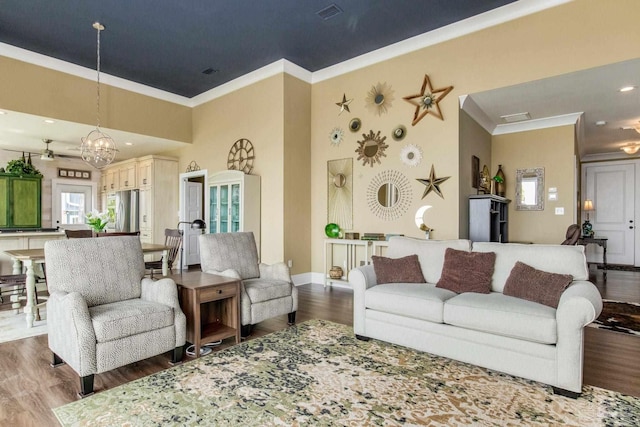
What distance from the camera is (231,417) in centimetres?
205

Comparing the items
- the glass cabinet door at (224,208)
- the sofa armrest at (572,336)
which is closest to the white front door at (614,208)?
the sofa armrest at (572,336)

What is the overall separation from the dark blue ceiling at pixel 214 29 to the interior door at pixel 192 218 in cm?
263

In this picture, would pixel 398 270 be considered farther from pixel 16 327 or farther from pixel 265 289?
pixel 16 327

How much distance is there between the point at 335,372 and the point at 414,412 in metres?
0.69

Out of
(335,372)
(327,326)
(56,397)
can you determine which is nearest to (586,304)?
(335,372)

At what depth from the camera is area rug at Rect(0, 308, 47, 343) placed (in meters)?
3.43

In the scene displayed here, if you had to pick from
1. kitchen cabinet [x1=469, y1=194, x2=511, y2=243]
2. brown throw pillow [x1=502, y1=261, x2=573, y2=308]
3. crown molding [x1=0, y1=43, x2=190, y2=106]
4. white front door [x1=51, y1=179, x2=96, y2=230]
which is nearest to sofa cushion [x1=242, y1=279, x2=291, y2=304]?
brown throw pillow [x1=502, y1=261, x2=573, y2=308]

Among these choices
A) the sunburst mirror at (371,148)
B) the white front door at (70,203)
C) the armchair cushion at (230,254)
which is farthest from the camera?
the white front door at (70,203)

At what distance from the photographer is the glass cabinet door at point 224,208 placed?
20.5ft

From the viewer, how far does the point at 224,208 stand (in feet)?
20.8

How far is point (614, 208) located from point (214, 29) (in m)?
9.82

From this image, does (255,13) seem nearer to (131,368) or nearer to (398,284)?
(398,284)

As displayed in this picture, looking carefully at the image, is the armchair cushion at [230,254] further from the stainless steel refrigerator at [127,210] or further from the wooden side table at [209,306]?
the stainless steel refrigerator at [127,210]

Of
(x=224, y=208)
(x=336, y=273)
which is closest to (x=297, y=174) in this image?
(x=224, y=208)
